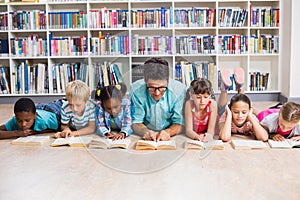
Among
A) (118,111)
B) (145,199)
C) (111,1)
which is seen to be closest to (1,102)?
(111,1)

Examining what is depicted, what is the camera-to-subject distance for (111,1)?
4508mm

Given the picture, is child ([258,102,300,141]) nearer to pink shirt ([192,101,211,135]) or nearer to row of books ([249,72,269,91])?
pink shirt ([192,101,211,135])

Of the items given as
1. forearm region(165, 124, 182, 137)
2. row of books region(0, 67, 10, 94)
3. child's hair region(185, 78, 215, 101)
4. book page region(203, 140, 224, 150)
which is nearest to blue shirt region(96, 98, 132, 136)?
forearm region(165, 124, 182, 137)

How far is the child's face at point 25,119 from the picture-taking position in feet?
9.44

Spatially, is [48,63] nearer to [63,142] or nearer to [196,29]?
[196,29]

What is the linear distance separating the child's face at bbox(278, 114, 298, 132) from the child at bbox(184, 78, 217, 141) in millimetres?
393

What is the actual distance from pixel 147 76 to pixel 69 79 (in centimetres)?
221

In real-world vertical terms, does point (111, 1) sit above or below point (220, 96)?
above

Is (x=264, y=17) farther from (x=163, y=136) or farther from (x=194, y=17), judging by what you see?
(x=163, y=136)

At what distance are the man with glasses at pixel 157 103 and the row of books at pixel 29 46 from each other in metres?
2.13

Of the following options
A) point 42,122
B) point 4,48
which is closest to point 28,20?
point 4,48

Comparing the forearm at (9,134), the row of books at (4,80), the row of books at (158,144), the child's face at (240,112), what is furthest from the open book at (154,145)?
the row of books at (4,80)

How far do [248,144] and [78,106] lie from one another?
0.98 meters

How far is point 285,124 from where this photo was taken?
8.84ft
